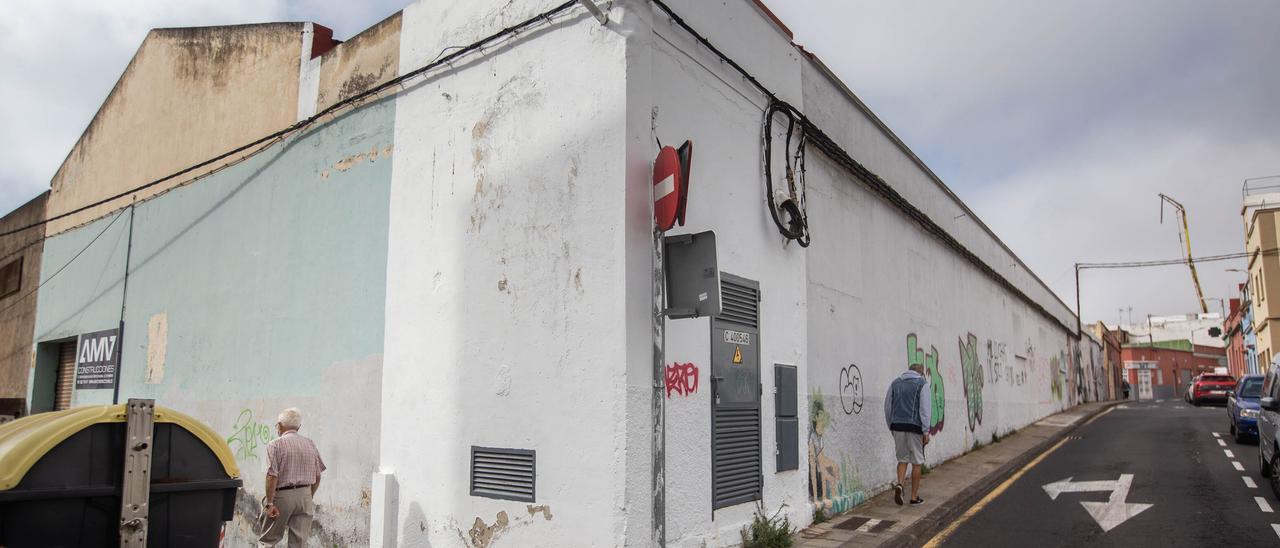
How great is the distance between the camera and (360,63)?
8922mm

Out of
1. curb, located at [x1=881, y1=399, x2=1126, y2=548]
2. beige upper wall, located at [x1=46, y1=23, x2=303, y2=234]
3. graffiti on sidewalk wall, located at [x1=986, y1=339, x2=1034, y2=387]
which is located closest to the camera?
curb, located at [x1=881, y1=399, x2=1126, y2=548]

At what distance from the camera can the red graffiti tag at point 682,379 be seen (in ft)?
21.1

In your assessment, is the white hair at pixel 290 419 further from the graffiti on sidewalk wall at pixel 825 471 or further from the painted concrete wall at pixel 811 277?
the graffiti on sidewalk wall at pixel 825 471

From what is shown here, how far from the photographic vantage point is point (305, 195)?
364 inches

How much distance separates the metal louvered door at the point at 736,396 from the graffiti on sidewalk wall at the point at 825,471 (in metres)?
1.52

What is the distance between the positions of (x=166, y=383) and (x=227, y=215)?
2535 millimetres

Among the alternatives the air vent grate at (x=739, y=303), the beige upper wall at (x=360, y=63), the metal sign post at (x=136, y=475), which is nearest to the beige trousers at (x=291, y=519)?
the metal sign post at (x=136, y=475)

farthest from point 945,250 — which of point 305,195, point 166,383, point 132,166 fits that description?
point 132,166

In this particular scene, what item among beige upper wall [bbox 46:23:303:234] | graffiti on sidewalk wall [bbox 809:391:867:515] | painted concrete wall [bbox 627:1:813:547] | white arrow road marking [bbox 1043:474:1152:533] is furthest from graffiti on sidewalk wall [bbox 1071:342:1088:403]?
beige upper wall [bbox 46:23:303:234]

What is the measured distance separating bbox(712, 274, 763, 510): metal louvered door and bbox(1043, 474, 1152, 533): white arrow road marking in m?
3.96

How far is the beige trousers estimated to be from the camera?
689 cm

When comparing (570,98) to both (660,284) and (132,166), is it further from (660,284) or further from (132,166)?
(132,166)

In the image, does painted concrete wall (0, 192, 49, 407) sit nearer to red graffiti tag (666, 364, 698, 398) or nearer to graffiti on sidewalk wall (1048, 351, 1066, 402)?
red graffiti tag (666, 364, 698, 398)

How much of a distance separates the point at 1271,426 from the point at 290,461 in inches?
442
